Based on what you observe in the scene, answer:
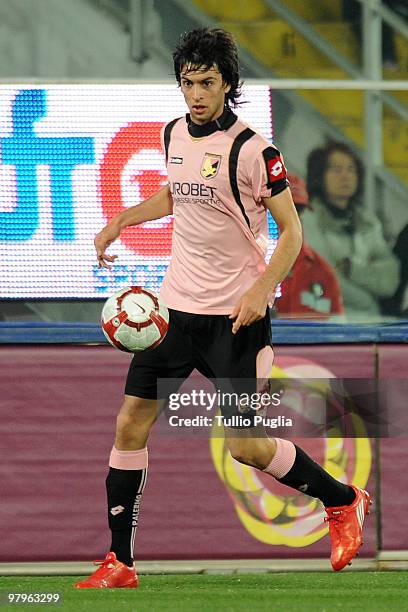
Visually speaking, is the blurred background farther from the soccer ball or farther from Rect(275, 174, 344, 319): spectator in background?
the soccer ball

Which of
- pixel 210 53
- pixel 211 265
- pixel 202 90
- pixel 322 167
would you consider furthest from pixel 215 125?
pixel 322 167

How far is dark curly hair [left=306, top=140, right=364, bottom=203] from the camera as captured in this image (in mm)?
8477

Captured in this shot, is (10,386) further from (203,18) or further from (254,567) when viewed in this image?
(203,18)

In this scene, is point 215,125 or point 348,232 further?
point 348,232

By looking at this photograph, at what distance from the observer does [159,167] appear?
27.4 ft

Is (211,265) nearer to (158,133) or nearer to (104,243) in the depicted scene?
(104,243)

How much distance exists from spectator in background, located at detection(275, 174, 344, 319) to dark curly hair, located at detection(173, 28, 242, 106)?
2508mm

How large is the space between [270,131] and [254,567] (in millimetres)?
2634

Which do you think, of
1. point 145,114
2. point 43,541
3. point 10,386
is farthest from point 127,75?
point 43,541

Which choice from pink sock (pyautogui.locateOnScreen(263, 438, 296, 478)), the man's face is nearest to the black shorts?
pink sock (pyautogui.locateOnScreen(263, 438, 296, 478))

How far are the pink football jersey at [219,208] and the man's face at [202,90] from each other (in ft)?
0.21

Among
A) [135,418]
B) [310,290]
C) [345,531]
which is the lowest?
[345,531]

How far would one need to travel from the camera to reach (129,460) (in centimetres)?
589

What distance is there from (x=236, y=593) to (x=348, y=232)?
3.11m
